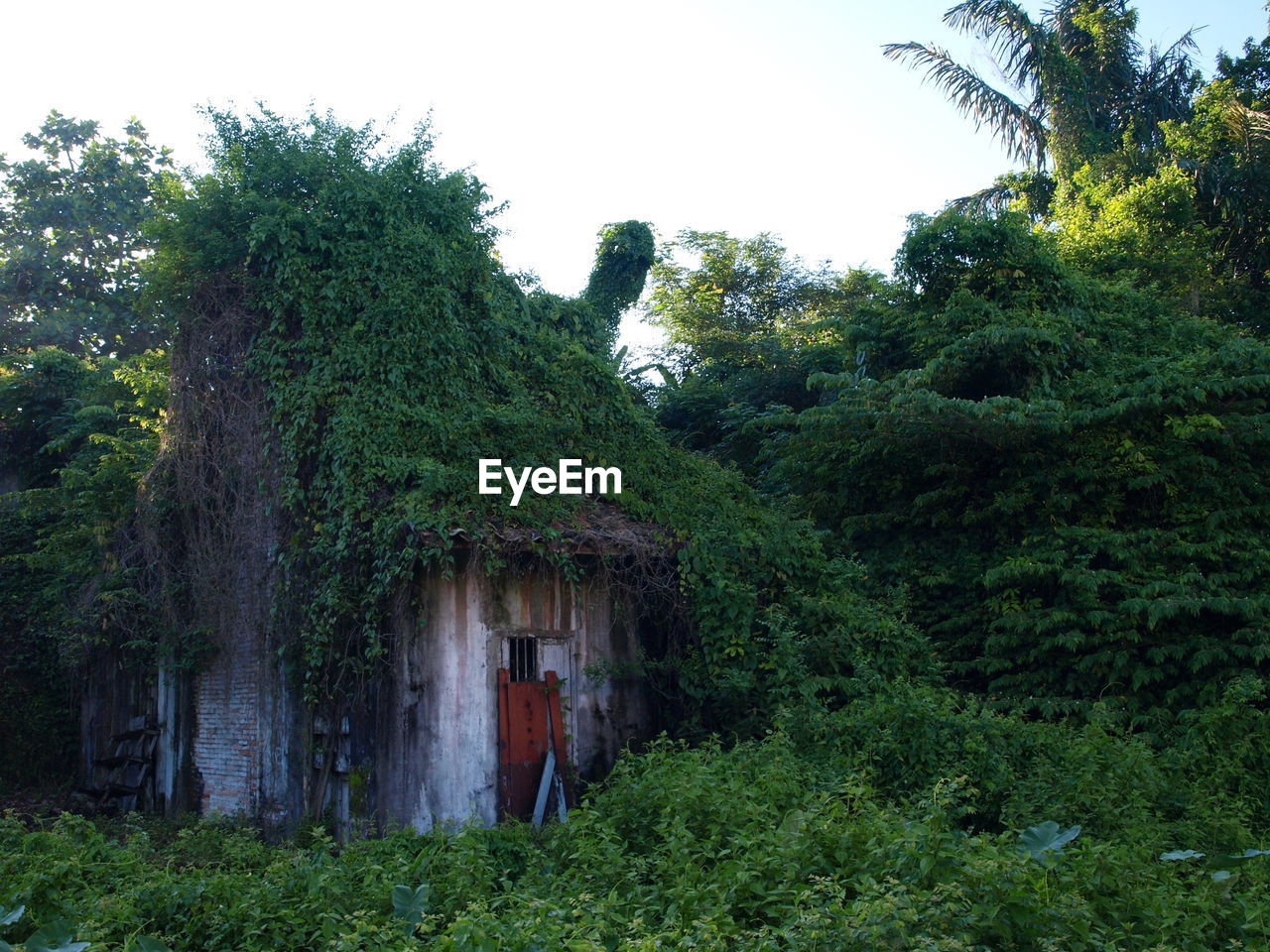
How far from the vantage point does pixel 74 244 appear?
24594 mm

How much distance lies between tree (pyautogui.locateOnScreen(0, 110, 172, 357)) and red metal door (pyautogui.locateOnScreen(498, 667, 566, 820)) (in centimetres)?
1748

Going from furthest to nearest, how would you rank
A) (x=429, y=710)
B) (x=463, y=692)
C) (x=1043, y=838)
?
(x=463, y=692) → (x=429, y=710) → (x=1043, y=838)

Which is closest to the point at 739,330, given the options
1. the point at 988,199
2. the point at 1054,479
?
the point at 988,199

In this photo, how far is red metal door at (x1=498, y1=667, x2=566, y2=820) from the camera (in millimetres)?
9938

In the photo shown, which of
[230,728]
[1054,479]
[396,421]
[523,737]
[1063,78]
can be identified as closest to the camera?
[523,737]

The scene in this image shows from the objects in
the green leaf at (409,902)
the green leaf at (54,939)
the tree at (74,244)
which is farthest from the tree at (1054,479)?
the tree at (74,244)

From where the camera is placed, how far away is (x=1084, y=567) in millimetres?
11070

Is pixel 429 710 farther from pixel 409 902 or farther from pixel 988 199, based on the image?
pixel 988 199

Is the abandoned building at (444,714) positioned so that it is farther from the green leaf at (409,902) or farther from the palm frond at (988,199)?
the palm frond at (988,199)

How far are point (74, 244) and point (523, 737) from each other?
67.4 ft

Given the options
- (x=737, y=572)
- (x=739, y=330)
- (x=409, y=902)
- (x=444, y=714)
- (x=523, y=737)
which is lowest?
(x=409, y=902)

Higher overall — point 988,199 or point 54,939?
point 988,199

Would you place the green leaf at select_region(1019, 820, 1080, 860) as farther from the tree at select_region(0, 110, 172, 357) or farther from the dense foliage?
the tree at select_region(0, 110, 172, 357)

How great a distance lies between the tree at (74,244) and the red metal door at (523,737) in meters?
17.5
